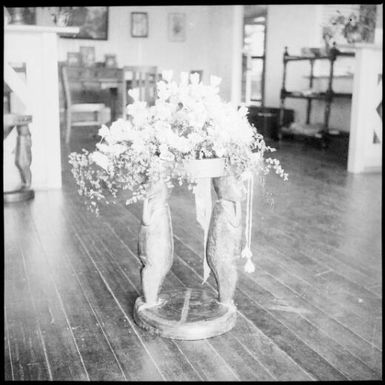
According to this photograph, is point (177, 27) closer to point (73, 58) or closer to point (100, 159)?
point (73, 58)

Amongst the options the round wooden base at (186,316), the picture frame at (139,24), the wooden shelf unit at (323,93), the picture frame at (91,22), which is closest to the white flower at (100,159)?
the round wooden base at (186,316)

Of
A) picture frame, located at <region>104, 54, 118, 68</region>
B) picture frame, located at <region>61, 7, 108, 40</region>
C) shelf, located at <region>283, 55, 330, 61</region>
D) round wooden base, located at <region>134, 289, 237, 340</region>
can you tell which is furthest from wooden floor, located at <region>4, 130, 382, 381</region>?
picture frame, located at <region>61, 7, 108, 40</region>

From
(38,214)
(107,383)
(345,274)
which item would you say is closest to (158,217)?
(107,383)

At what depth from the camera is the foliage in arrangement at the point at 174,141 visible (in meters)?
1.94

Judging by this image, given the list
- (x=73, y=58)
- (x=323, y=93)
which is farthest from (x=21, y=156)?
(x=73, y=58)

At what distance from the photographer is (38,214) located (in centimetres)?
388

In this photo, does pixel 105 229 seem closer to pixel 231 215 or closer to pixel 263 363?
pixel 231 215

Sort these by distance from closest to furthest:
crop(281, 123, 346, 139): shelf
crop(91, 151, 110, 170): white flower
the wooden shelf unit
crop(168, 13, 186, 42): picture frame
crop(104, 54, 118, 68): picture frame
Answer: crop(91, 151, 110, 170): white flower, the wooden shelf unit, crop(281, 123, 346, 139): shelf, crop(104, 54, 118, 68): picture frame, crop(168, 13, 186, 42): picture frame

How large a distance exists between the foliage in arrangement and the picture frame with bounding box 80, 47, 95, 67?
28.2 ft

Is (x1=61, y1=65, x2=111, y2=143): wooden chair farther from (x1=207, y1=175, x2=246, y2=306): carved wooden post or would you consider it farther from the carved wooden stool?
(x1=207, y1=175, x2=246, y2=306): carved wooden post

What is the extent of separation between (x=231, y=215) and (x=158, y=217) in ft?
0.95

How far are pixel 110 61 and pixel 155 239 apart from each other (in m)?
8.67

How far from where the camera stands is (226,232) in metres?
2.11

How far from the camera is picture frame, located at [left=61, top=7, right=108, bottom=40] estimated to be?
10234 millimetres
